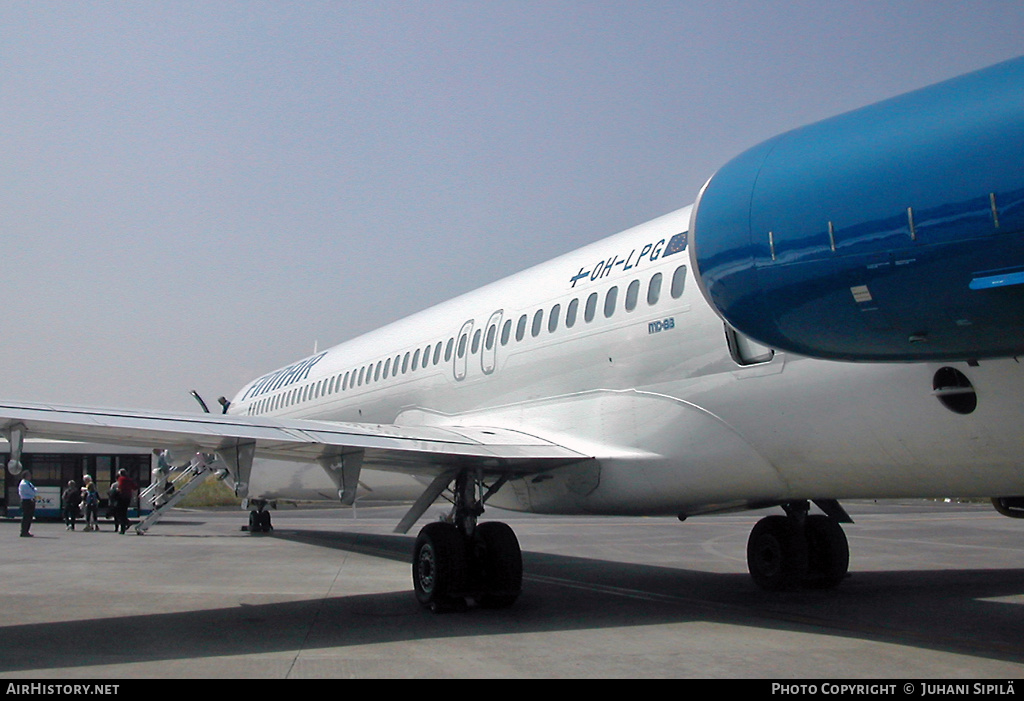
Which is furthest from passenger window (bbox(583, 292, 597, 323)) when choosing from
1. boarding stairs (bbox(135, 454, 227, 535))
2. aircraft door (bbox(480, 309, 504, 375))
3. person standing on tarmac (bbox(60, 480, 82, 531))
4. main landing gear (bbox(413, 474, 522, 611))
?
person standing on tarmac (bbox(60, 480, 82, 531))

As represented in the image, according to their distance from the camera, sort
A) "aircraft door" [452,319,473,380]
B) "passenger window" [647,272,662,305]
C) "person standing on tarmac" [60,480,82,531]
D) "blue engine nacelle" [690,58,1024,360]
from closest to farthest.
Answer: "blue engine nacelle" [690,58,1024,360]
"passenger window" [647,272,662,305]
"aircraft door" [452,319,473,380]
"person standing on tarmac" [60,480,82,531]

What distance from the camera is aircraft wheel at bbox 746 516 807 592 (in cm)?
1170

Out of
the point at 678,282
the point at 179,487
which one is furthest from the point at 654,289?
the point at 179,487

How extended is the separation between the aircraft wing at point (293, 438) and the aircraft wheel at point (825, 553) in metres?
3.81

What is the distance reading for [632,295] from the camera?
31.5 feet

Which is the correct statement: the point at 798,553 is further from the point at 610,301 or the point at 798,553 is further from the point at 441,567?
the point at 441,567

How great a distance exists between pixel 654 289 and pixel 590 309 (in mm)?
1144

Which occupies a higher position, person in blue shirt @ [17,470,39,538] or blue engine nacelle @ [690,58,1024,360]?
blue engine nacelle @ [690,58,1024,360]

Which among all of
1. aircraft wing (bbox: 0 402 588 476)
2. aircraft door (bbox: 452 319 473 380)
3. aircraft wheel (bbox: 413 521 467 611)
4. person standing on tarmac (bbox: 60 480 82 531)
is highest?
aircraft door (bbox: 452 319 473 380)

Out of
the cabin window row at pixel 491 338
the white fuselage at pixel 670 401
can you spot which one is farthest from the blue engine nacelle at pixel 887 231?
the cabin window row at pixel 491 338

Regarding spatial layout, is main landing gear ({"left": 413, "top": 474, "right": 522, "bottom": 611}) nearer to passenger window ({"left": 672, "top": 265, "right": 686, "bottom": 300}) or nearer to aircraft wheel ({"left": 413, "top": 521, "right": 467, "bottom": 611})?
aircraft wheel ({"left": 413, "top": 521, "right": 467, "bottom": 611})

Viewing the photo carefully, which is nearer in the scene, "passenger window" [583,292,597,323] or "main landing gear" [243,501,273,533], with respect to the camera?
"passenger window" [583,292,597,323]

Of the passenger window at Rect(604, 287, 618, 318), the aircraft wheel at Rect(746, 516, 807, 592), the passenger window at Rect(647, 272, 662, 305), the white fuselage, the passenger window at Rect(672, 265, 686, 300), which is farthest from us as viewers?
the aircraft wheel at Rect(746, 516, 807, 592)
